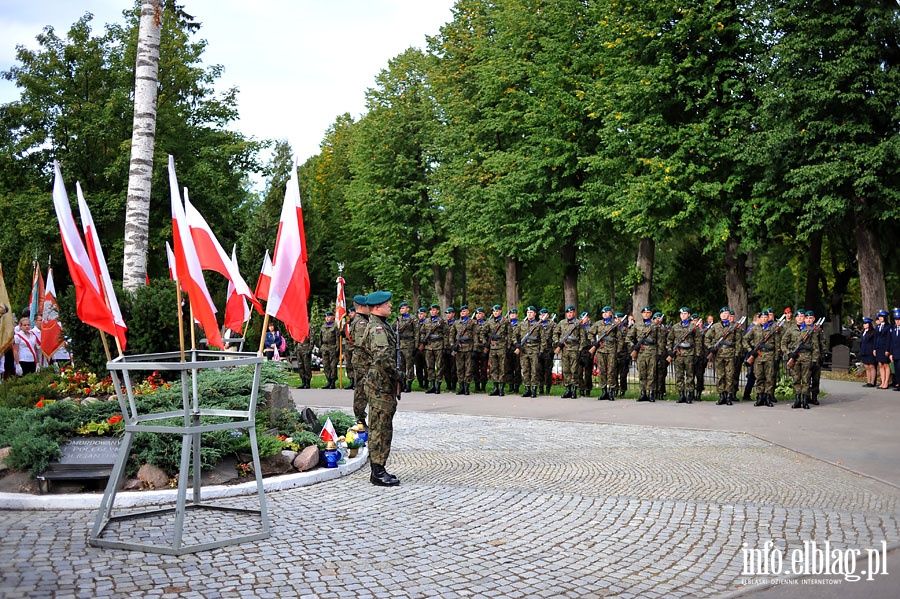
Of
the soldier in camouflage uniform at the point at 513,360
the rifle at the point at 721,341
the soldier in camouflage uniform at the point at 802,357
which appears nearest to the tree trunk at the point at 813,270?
the rifle at the point at 721,341

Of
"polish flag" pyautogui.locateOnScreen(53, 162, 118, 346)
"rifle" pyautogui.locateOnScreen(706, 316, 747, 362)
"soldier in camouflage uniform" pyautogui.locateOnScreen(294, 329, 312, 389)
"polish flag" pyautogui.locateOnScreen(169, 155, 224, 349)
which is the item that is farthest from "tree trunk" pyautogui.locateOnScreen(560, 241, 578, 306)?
"polish flag" pyautogui.locateOnScreen(53, 162, 118, 346)

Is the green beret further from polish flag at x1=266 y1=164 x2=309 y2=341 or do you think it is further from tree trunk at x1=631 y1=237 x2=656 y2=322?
tree trunk at x1=631 y1=237 x2=656 y2=322

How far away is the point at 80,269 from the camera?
246 inches

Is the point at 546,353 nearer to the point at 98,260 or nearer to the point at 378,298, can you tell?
the point at 378,298

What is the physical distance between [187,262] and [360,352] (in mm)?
3738

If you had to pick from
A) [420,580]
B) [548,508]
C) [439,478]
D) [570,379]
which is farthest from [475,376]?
[420,580]

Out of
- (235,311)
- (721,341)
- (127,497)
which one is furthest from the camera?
(721,341)

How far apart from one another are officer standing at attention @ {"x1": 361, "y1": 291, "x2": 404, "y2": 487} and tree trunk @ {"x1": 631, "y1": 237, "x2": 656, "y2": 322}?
19293 millimetres

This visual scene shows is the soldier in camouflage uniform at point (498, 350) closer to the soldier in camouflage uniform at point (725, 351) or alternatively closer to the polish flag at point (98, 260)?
the soldier in camouflage uniform at point (725, 351)

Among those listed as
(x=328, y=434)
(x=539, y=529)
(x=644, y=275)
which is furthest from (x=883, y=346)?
(x=539, y=529)

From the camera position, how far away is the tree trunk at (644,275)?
2697cm

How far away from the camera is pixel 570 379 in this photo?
18.6 metres

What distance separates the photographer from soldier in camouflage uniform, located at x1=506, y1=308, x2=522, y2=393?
64.3 feet

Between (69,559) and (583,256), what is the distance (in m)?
30.1
